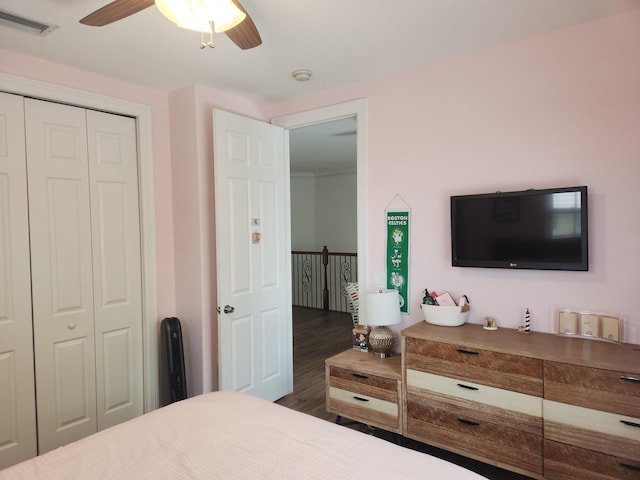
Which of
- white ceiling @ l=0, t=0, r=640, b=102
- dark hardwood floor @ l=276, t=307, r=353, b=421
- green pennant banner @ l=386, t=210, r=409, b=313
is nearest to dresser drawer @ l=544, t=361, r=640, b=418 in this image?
green pennant banner @ l=386, t=210, r=409, b=313

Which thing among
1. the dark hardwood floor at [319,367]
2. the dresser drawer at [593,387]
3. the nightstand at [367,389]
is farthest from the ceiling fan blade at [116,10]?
the dark hardwood floor at [319,367]

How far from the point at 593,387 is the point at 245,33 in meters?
2.30

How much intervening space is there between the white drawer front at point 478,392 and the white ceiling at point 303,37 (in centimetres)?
200

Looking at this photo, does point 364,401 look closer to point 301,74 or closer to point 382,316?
point 382,316

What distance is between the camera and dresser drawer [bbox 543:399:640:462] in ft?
6.09

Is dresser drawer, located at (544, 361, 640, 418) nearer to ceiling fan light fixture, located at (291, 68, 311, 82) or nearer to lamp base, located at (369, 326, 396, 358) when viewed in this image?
lamp base, located at (369, 326, 396, 358)

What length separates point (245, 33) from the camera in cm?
181

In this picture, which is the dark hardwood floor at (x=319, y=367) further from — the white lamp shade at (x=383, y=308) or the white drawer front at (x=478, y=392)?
the white lamp shade at (x=383, y=308)

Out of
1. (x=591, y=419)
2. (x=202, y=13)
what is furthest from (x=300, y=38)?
(x=591, y=419)

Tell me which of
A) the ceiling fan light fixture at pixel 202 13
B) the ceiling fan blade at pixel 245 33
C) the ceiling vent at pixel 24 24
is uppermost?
the ceiling vent at pixel 24 24

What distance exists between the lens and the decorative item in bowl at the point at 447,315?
2.61 metres

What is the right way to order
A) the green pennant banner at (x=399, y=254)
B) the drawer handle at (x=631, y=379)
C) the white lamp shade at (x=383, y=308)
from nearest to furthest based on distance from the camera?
1. the drawer handle at (x=631, y=379)
2. the white lamp shade at (x=383, y=308)
3. the green pennant banner at (x=399, y=254)

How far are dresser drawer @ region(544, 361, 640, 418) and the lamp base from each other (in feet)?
3.51

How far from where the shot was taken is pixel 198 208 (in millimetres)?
3104
